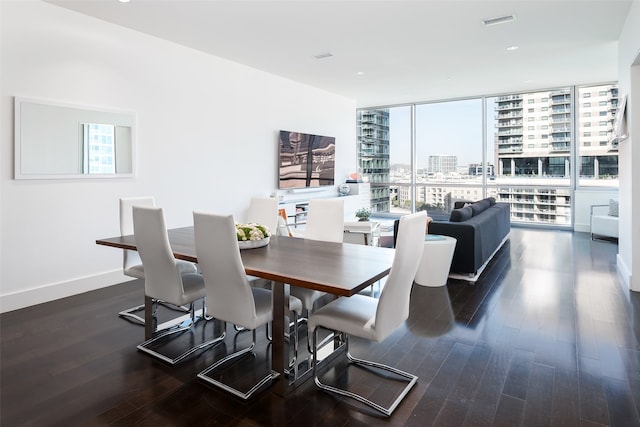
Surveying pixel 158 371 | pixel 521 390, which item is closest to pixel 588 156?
pixel 521 390

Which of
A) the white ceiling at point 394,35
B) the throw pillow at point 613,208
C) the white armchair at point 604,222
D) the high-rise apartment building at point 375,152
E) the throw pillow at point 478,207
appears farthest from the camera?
the high-rise apartment building at point 375,152

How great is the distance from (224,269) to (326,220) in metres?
1.42

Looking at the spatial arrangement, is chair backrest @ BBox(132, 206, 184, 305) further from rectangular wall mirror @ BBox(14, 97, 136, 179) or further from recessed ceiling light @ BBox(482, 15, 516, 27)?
recessed ceiling light @ BBox(482, 15, 516, 27)

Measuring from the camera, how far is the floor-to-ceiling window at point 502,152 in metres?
7.68

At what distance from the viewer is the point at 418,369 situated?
2504mm

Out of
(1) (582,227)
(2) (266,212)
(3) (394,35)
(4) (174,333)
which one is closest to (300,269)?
(4) (174,333)

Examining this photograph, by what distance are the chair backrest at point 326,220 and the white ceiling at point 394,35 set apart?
1943mm

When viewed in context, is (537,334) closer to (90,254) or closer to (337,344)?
(337,344)

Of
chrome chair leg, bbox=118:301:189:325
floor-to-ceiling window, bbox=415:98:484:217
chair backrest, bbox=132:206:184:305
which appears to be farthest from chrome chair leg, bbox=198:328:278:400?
floor-to-ceiling window, bbox=415:98:484:217

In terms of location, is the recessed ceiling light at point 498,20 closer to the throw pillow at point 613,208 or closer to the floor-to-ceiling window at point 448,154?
the throw pillow at point 613,208

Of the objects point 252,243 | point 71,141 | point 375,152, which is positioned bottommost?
point 252,243

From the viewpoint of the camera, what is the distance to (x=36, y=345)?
2871 millimetres

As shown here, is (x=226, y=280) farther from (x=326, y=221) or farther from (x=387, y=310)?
(x=326, y=221)

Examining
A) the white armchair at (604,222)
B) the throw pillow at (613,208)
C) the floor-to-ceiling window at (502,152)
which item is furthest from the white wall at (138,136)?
the throw pillow at (613,208)
